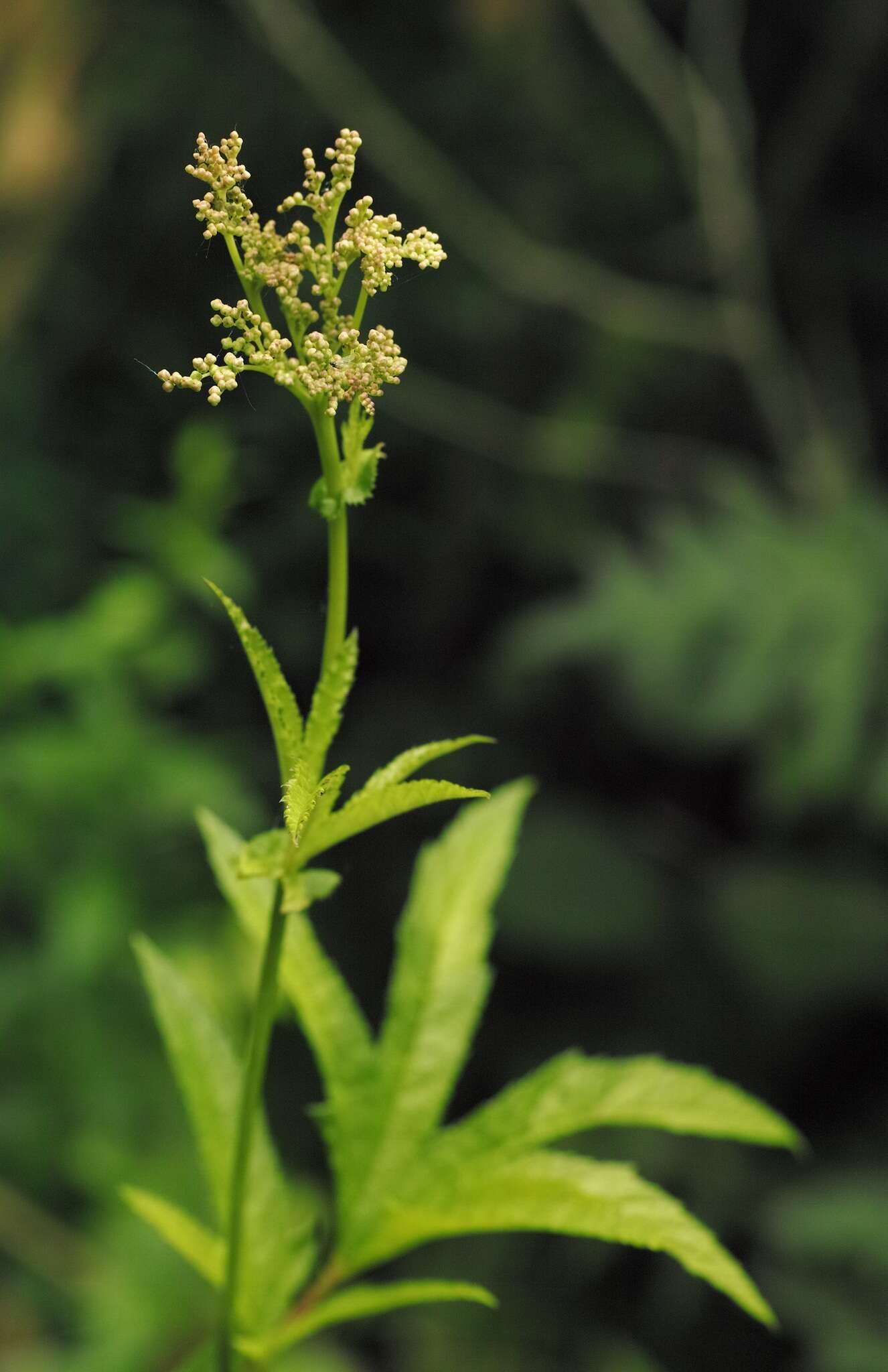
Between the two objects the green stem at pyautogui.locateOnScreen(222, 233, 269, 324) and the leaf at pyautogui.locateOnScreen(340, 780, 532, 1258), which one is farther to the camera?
the leaf at pyautogui.locateOnScreen(340, 780, 532, 1258)

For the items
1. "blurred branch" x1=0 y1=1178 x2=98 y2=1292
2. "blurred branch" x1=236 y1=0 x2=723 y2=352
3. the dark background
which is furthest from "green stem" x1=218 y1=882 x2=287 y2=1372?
"blurred branch" x1=236 y1=0 x2=723 y2=352

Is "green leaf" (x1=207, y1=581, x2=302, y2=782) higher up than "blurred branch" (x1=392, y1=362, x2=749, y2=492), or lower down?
lower down

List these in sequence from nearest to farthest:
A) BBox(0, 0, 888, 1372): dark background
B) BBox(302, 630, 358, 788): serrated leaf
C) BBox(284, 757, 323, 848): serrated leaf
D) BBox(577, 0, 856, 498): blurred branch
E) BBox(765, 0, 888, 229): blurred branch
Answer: BBox(284, 757, 323, 848): serrated leaf, BBox(302, 630, 358, 788): serrated leaf, BBox(0, 0, 888, 1372): dark background, BBox(577, 0, 856, 498): blurred branch, BBox(765, 0, 888, 229): blurred branch

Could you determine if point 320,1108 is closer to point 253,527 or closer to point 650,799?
point 253,527

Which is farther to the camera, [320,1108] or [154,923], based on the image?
[154,923]

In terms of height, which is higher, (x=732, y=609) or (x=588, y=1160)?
(x=732, y=609)

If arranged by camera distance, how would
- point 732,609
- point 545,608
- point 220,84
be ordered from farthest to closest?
point 220,84 → point 545,608 → point 732,609

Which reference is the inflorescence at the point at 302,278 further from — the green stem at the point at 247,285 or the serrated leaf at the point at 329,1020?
the serrated leaf at the point at 329,1020

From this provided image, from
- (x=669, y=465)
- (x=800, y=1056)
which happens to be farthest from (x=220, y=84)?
(x=800, y=1056)

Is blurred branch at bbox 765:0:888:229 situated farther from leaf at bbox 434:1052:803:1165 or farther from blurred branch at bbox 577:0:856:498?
leaf at bbox 434:1052:803:1165
